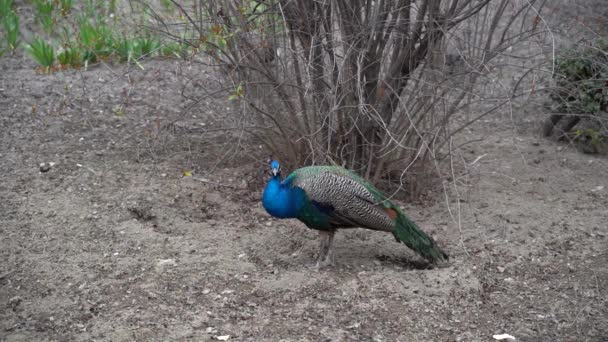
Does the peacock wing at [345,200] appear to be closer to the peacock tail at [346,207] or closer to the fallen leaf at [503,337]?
the peacock tail at [346,207]

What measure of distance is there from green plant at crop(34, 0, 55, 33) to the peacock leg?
16.3ft

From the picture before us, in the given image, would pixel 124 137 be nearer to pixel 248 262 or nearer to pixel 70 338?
pixel 248 262

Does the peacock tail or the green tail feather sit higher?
the peacock tail

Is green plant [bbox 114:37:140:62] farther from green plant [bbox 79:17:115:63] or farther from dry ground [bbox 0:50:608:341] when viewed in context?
dry ground [bbox 0:50:608:341]

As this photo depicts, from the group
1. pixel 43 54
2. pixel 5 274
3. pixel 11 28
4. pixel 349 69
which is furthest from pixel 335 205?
pixel 11 28

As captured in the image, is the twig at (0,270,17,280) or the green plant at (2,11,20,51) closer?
the twig at (0,270,17,280)

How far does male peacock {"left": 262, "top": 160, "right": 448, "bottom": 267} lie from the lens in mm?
4812

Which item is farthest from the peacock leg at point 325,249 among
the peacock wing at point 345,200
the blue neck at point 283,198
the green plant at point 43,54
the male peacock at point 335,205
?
the green plant at point 43,54

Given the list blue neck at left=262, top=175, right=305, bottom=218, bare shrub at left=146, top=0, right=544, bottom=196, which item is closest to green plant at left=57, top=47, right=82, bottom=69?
bare shrub at left=146, top=0, right=544, bottom=196

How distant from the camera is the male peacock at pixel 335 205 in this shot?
481 cm

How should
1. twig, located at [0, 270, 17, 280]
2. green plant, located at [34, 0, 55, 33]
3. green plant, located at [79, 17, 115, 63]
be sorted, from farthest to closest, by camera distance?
green plant, located at [34, 0, 55, 33]
green plant, located at [79, 17, 115, 63]
twig, located at [0, 270, 17, 280]

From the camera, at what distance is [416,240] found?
500 cm

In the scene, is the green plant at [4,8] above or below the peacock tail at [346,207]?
above

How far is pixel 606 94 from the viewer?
6406mm
